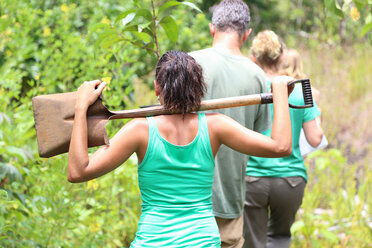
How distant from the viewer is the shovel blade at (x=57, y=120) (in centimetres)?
191

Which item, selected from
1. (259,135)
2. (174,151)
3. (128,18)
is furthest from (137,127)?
(128,18)

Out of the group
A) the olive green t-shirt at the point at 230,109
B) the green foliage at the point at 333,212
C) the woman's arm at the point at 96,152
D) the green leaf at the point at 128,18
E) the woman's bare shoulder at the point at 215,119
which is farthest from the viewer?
the green foliage at the point at 333,212

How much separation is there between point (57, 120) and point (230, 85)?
98cm

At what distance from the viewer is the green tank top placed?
1826 mm

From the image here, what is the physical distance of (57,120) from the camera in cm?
192

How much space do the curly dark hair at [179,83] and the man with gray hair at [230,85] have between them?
0.63m

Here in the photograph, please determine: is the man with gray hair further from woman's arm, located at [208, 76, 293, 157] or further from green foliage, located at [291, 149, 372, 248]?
green foliage, located at [291, 149, 372, 248]

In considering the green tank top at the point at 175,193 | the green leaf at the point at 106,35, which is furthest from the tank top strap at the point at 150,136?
the green leaf at the point at 106,35

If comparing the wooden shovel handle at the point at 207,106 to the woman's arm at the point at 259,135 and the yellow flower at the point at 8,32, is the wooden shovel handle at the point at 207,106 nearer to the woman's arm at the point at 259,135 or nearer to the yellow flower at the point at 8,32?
the woman's arm at the point at 259,135

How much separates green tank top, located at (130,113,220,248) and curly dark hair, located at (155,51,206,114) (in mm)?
81

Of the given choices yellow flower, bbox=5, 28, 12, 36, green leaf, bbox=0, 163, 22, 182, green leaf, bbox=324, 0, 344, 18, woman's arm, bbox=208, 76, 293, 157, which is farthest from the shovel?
yellow flower, bbox=5, 28, 12, 36

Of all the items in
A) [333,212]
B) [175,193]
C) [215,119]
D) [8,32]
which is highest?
[8,32]

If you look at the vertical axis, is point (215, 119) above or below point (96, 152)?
above

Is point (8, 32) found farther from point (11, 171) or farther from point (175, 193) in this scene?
point (175, 193)
